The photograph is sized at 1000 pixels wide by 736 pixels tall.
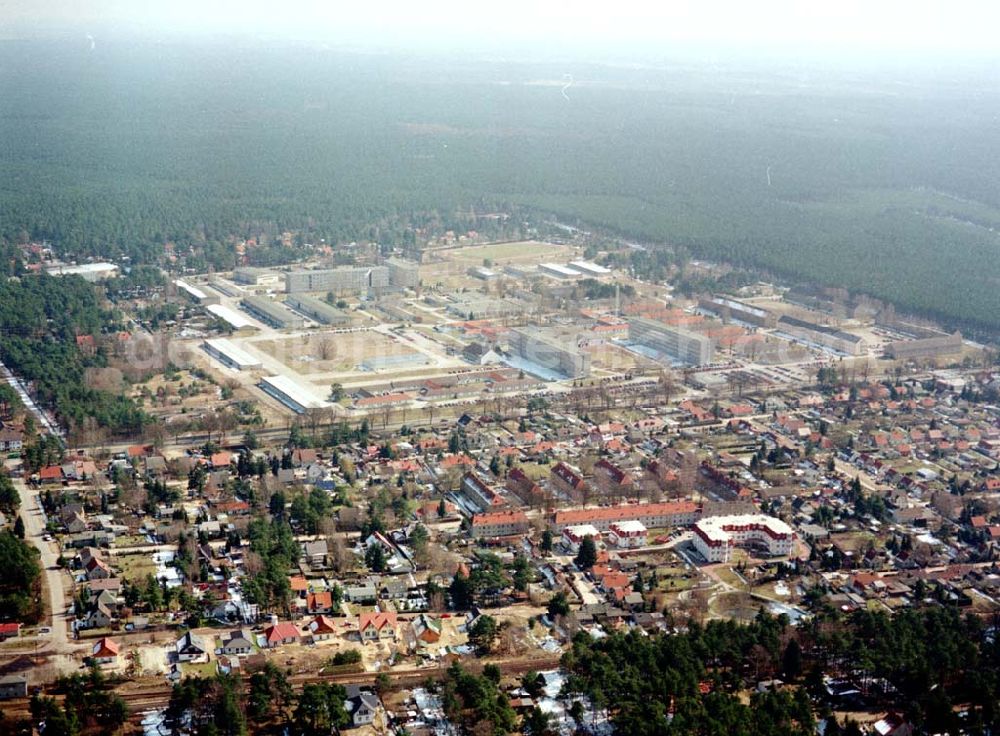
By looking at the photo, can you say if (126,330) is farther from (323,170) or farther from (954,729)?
(323,170)

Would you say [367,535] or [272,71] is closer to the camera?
[367,535]

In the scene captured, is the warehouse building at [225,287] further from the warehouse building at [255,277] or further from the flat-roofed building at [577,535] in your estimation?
the flat-roofed building at [577,535]

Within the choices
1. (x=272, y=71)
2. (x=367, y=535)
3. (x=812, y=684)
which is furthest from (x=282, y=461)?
(x=272, y=71)

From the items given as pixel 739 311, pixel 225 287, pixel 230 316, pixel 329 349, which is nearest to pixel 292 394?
pixel 329 349

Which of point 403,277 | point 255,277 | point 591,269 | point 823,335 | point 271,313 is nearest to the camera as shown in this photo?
point 823,335

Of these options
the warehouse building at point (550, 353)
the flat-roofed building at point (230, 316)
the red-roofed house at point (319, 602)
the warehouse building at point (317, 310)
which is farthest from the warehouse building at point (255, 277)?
the red-roofed house at point (319, 602)

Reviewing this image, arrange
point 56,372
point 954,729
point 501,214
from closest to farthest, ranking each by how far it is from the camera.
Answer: point 954,729 → point 56,372 → point 501,214

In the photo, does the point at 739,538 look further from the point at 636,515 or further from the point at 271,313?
the point at 271,313

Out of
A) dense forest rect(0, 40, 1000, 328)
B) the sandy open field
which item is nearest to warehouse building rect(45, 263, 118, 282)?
dense forest rect(0, 40, 1000, 328)
